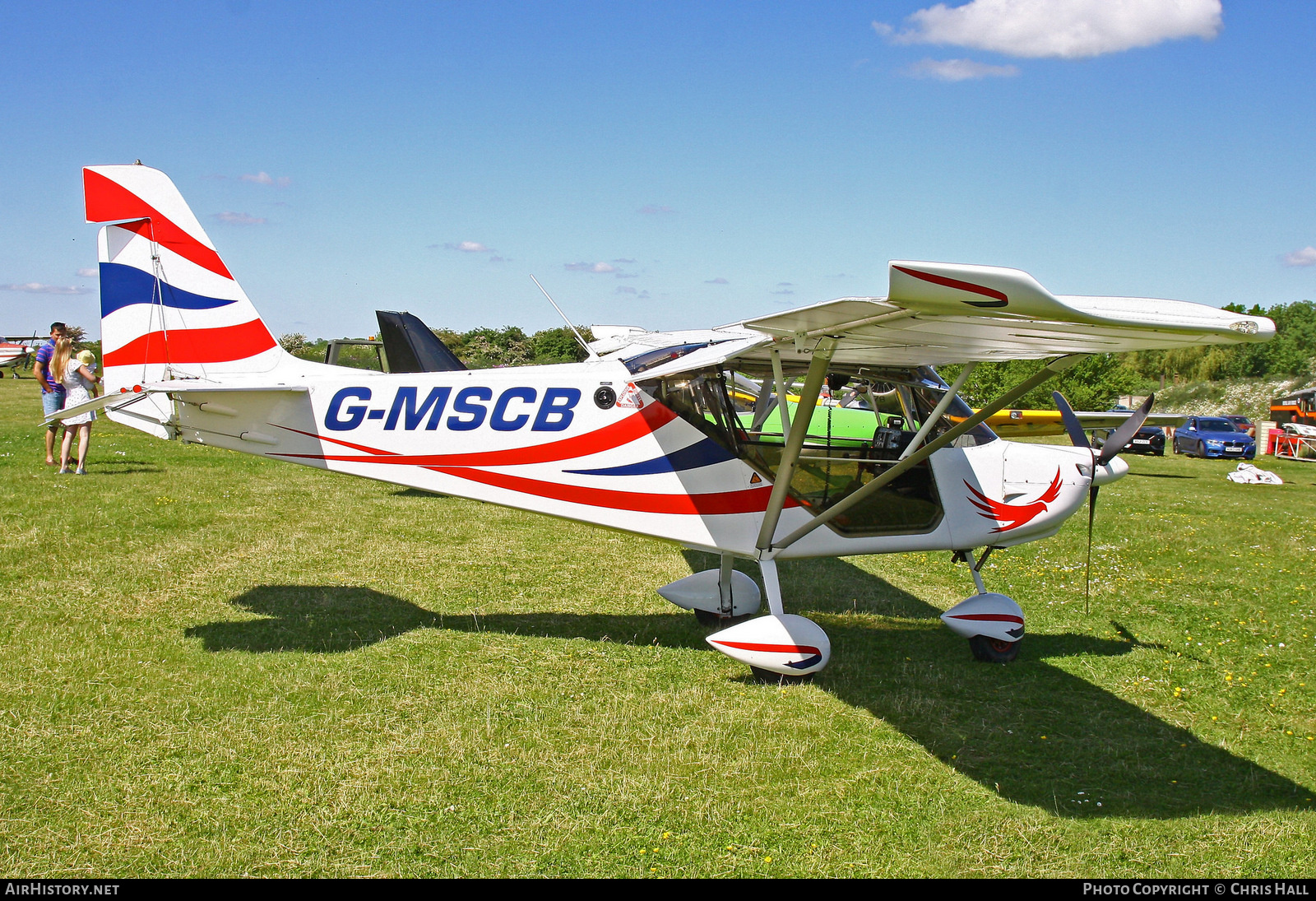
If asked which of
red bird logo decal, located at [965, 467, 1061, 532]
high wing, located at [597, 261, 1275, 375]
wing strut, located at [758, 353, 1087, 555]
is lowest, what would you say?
red bird logo decal, located at [965, 467, 1061, 532]

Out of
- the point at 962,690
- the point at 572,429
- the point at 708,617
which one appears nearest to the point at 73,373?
the point at 572,429

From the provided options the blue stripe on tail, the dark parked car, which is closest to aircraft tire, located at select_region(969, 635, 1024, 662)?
the blue stripe on tail

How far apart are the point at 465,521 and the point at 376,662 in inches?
203

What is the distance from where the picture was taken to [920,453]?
207 inches

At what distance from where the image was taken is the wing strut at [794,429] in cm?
491

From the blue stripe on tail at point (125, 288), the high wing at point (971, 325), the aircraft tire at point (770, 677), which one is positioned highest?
the blue stripe on tail at point (125, 288)

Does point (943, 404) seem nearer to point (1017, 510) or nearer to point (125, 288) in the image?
point (1017, 510)

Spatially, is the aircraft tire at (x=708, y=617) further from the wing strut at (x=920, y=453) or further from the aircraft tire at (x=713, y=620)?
→ the wing strut at (x=920, y=453)

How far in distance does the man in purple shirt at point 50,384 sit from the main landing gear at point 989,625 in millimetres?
11095

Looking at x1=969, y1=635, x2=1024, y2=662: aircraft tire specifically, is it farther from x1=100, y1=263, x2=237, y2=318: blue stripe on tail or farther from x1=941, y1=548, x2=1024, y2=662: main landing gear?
x1=100, y1=263, x2=237, y2=318: blue stripe on tail

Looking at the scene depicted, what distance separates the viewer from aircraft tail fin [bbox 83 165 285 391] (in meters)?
5.87

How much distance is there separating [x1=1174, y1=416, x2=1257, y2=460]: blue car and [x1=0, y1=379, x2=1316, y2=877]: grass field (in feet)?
71.2

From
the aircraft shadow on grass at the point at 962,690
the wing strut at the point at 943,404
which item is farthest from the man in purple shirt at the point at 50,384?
the wing strut at the point at 943,404

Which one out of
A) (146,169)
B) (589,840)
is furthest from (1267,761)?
(146,169)
